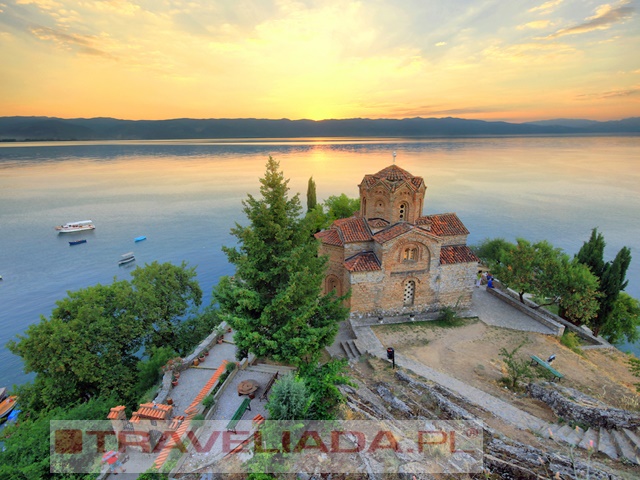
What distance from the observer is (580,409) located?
13.5 meters

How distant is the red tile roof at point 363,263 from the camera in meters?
21.9

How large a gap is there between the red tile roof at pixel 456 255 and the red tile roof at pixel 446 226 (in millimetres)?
1110

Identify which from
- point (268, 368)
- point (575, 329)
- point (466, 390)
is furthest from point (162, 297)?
point (575, 329)

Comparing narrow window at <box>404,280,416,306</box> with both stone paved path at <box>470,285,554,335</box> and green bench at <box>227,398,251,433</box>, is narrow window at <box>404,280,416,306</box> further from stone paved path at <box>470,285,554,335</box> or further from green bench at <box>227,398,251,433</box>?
green bench at <box>227,398,251,433</box>

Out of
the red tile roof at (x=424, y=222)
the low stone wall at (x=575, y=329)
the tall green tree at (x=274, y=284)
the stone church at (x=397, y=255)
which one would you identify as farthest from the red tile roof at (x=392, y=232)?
the low stone wall at (x=575, y=329)

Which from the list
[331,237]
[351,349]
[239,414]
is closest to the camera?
[239,414]

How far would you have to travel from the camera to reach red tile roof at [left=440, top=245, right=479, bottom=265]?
23391 millimetres

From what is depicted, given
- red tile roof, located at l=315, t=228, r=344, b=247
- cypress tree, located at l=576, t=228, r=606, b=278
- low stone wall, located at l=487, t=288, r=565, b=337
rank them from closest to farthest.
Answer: low stone wall, located at l=487, t=288, r=565, b=337
red tile roof, located at l=315, t=228, r=344, b=247
cypress tree, located at l=576, t=228, r=606, b=278

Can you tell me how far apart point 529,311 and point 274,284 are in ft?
66.6

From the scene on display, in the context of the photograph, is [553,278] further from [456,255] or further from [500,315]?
[456,255]

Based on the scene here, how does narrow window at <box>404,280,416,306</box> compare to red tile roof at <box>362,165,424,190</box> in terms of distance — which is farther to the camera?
narrow window at <box>404,280,416,306</box>

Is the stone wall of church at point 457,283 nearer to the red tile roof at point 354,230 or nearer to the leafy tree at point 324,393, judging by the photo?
the red tile roof at point 354,230

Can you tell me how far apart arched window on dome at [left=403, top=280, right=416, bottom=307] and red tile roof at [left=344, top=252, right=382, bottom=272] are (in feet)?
9.72

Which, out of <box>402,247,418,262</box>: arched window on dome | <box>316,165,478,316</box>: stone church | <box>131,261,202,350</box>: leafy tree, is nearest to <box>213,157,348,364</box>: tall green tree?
<box>316,165,478,316</box>: stone church
